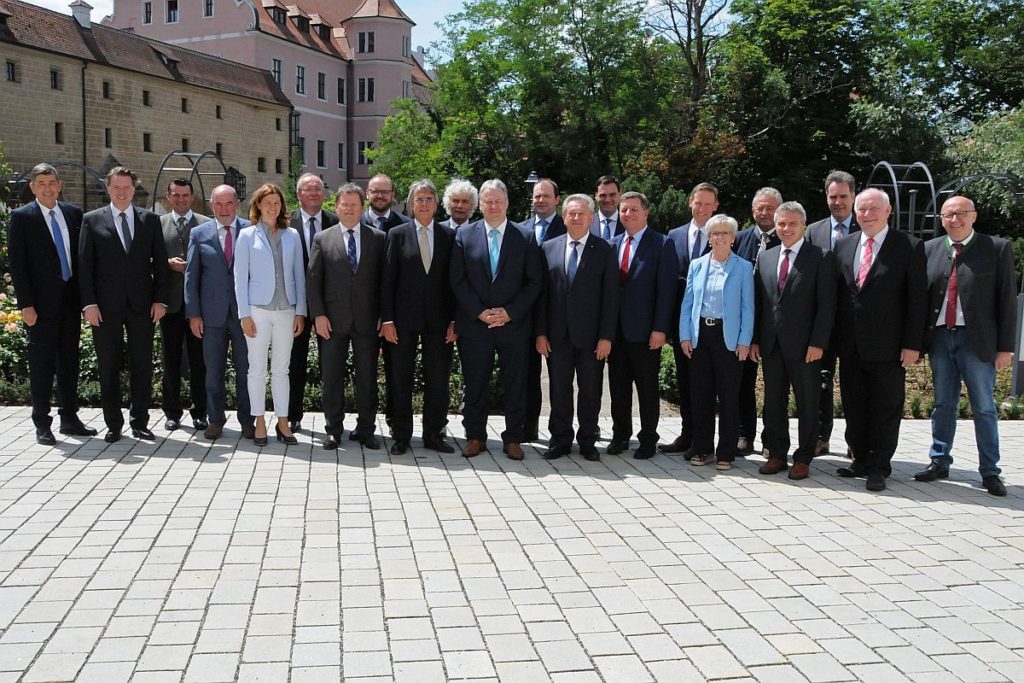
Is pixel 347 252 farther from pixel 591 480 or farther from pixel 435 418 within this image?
pixel 591 480

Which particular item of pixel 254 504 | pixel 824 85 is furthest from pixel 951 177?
pixel 254 504

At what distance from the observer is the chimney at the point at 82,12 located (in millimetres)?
44044

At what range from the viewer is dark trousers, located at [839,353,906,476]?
701cm

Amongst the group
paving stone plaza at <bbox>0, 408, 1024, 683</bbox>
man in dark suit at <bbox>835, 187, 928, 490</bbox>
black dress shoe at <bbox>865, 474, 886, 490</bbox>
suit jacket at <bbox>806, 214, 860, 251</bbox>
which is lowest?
paving stone plaza at <bbox>0, 408, 1024, 683</bbox>

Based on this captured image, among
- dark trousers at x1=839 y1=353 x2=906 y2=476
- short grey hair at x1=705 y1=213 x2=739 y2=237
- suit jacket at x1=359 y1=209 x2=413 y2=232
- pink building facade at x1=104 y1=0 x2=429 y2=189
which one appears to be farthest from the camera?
pink building facade at x1=104 y1=0 x2=429 y2=189

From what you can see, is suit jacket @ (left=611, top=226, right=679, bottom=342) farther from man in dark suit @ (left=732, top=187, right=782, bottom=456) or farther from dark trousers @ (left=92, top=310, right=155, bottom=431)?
dark trousers @ (left=92, top=310, right=155, bottom=431)

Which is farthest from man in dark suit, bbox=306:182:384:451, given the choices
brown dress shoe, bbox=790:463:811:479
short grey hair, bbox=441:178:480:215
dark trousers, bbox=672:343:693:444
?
brown dress shoe, bbox=790:463:811:479

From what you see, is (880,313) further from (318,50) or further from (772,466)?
(318,50)

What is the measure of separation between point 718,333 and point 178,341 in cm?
480

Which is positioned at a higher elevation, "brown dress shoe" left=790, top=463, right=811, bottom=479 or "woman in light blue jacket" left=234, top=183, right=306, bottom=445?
"woman in light blue jacket" left=234, top=183, right=306, bottom=445

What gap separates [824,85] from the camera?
39.0m

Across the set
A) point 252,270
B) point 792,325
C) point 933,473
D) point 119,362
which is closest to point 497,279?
point 252,270

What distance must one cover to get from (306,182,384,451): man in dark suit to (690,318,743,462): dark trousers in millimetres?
2640

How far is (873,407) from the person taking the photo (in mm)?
7160
